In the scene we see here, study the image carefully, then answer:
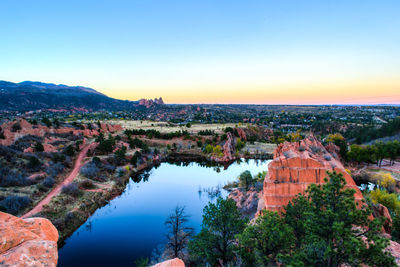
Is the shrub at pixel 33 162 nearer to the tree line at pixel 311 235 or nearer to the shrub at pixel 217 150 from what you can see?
the tree line at pixel 311 235

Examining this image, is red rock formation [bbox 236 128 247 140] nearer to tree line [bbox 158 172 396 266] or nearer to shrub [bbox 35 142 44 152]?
shrub [bbox 35 142 44 152]

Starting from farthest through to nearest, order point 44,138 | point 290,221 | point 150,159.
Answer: point 150,159 < point 44,138 < point 290,221

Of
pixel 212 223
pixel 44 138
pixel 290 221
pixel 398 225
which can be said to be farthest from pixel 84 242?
pixel 44 138

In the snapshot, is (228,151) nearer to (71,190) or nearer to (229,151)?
(229,151)

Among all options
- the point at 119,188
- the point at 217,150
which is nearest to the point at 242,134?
the point at 217,150

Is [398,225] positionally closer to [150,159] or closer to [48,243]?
[48,243]

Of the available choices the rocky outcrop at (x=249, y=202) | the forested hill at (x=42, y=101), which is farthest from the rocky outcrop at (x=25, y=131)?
the forested hill at (x=42, y=101)

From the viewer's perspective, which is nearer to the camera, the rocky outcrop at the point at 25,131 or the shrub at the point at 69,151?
the rocky outcrop at the point at 25,131
